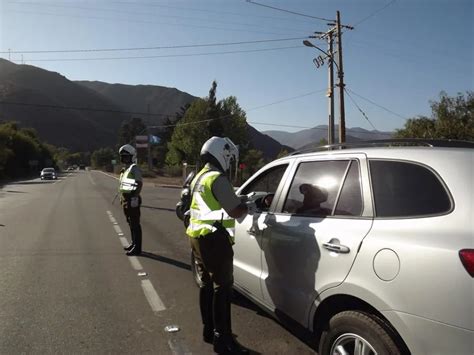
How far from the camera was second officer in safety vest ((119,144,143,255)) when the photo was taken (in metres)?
8.18

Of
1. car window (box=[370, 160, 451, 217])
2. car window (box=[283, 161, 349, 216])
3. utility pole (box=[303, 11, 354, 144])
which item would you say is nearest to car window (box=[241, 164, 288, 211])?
A: car window (box=[283, 161, 349, 216])

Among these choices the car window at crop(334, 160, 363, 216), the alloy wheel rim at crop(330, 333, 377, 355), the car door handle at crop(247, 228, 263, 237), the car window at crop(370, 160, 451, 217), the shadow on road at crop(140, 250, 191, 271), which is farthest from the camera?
the shadow on road at crop(140, 250, 191, 271)

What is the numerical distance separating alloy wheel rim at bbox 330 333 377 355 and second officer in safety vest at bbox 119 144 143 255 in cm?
559

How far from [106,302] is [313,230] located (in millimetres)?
3166

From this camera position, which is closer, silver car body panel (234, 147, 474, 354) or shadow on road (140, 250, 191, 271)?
silver car body panel (234, 147, 474, 354)

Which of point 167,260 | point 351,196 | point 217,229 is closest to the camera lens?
point 351,196

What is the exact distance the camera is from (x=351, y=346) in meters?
3.07

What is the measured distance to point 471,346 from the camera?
7.89 ft

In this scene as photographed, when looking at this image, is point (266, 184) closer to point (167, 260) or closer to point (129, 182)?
point (167, 260)

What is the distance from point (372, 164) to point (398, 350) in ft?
4.04

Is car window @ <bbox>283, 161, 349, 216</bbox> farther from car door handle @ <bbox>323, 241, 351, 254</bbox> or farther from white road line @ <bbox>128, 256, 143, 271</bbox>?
white road line @ <bbox>128, 256, 143, 271</bbox>

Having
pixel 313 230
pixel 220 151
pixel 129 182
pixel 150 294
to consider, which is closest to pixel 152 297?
pixel 150 294

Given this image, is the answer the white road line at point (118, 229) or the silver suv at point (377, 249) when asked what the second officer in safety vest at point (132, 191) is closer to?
the white road line at point (118, 229)

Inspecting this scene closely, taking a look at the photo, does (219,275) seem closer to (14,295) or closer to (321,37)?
(14,295)
